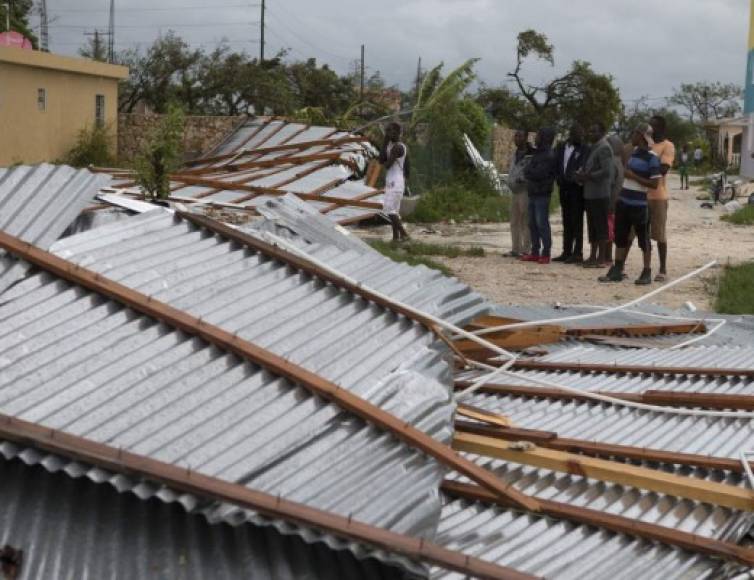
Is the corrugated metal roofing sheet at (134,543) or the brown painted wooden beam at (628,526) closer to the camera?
the corrugated metal roofing sheet at (134,543)

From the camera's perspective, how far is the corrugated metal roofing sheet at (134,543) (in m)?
3.30

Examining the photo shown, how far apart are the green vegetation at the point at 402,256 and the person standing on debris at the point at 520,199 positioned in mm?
1161

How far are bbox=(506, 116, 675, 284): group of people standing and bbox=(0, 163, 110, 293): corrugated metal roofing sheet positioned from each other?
6.72 m

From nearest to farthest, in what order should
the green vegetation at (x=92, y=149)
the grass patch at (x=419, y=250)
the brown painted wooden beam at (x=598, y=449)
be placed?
the brown painted wooden beam at (x=598, y=449)
the grass patch at (x=419, y=250)
the green vegetation at (x=92, y=149)

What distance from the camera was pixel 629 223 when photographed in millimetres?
10891

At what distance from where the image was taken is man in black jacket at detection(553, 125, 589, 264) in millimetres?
12148

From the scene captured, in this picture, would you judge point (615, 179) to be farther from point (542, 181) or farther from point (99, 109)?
point (99, 109)

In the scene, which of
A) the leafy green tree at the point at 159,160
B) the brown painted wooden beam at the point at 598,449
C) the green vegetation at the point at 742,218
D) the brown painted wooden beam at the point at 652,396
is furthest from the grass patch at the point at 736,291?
the green vegetation at the point at 742,218

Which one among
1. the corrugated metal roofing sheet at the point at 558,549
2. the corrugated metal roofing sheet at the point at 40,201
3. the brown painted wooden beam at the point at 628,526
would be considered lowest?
the corrugated metal roofing sheet at the point at 558,549

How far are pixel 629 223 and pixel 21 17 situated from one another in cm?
2794

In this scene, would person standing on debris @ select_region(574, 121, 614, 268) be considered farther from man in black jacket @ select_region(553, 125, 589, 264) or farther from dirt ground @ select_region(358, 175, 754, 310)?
dirt ground @ select_region(358, 175, 754, 310)

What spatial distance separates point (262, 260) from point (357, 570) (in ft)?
6.36

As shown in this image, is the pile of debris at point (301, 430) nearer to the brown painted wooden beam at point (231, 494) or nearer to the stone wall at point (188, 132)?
the brown painted wooden beam at point (231, 494)

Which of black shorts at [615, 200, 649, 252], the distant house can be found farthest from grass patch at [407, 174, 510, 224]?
the distant house
